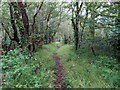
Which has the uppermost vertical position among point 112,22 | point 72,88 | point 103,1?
point 103,1

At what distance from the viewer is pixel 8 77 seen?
3578 mm

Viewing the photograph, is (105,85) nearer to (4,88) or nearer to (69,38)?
(4,88)

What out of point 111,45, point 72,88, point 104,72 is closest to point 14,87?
point 72,88

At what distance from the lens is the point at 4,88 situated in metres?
3.19

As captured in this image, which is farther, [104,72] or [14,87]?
[104,72]

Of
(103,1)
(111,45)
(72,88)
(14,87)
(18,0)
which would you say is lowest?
(72,88)

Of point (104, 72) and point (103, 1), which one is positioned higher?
point (103, 1)

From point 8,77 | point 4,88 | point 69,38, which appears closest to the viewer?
point 4,88

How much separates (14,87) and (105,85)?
3.90m

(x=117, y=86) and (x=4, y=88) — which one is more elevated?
(x=4, y=88)

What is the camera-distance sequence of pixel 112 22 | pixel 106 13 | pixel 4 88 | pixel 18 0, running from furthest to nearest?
1. pixel 18 0
2. pixel 106 13
3. pixel 112 22
4. pixel 4 88

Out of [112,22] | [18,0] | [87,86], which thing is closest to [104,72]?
[87,86]

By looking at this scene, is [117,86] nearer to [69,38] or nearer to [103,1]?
[103,1]

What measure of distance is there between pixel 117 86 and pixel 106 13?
12.9 feet
